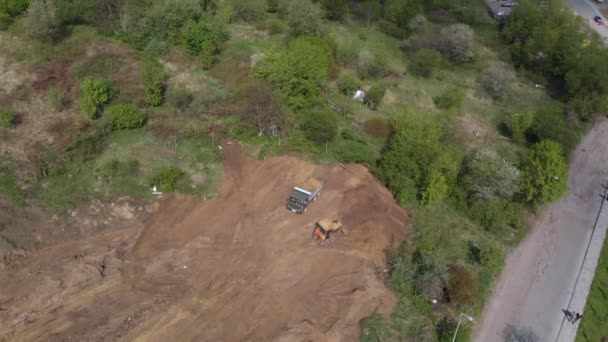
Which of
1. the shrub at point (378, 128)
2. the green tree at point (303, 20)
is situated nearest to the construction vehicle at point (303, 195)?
the shrub at point (378, 128)

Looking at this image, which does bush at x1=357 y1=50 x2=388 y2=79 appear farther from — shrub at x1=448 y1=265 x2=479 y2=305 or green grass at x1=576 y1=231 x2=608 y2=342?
green grass at x1=576 y1=231 x2=608 y2=342

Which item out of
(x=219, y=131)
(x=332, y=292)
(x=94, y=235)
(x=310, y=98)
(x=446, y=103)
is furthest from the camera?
(x=446, y=103)

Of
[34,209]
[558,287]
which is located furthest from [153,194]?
[558,287]

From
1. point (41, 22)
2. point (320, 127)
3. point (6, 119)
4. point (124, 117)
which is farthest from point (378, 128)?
point (41, 22)

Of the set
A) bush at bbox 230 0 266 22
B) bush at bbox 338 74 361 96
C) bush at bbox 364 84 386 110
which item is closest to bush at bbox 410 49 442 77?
bush at bbox 364 84 386 110

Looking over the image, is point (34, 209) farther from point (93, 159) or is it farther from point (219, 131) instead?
point (219, 131)

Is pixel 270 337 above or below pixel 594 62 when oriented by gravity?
below

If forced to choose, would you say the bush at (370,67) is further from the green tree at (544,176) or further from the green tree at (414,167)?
the green tree at (544,176)
